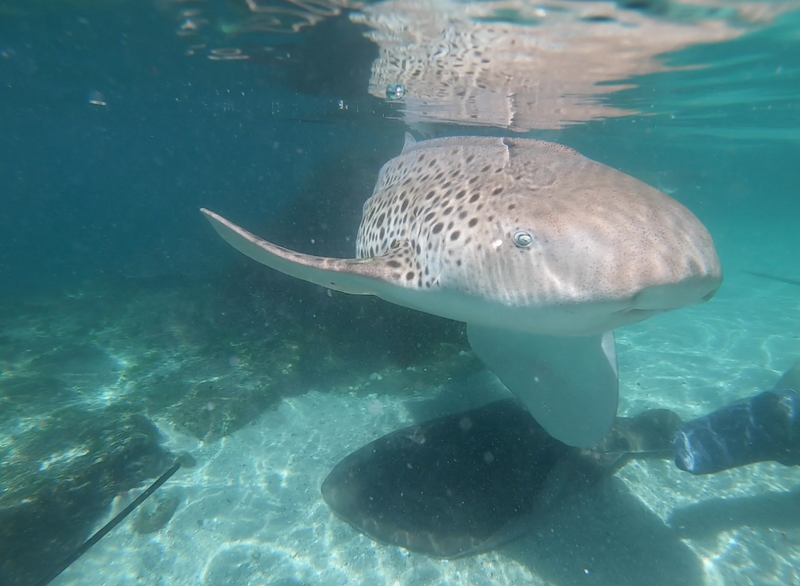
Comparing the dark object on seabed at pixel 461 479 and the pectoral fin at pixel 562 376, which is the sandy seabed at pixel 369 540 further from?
the pectoral fin at pixel 562 376

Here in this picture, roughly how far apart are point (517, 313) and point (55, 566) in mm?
5700

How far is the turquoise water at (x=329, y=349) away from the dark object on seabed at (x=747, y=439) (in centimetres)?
70

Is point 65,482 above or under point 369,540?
under

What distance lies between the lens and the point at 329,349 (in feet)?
27.9

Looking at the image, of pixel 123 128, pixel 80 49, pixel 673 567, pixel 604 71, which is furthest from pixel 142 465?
pixel 123 128

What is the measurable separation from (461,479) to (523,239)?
344 centimetres

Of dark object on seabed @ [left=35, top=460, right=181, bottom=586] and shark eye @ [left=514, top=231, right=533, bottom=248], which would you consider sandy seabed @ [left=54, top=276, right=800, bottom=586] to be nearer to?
dark object on seabed @ [left=35, top=460, right=181, bottom=586]

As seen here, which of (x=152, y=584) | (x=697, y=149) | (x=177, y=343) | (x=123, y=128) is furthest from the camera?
(x=123, y=128)

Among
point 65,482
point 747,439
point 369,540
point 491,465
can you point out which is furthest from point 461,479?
point 65,482

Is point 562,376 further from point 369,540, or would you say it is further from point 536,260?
point 369,540

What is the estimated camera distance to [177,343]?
396 inches

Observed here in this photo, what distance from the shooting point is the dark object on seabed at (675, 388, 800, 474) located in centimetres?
523

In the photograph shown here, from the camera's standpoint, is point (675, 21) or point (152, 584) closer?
point (152, 584)

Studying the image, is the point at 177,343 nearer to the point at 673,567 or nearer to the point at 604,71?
the point at 673,567
